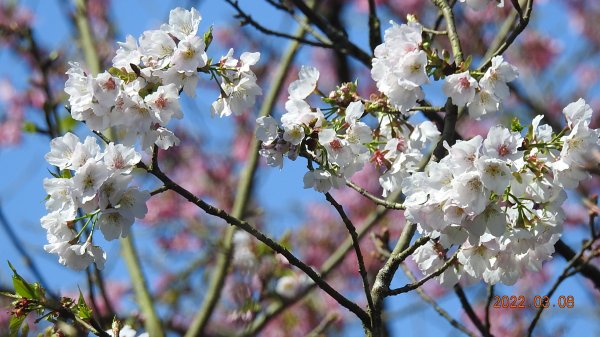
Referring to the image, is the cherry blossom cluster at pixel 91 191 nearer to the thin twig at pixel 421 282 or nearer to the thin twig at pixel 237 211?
the thin twig at pixel 421 282

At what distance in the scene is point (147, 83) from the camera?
159 centimetres

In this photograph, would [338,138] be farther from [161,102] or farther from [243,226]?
[161,102]

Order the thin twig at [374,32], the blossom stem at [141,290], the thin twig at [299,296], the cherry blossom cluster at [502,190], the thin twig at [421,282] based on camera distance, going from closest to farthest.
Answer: the cherry blossom cluster at [502,190]
the thin twig at [421,282]
the thin twig at [374,32]
the thin twig at [299,296]
the blossom stem at [141,290]

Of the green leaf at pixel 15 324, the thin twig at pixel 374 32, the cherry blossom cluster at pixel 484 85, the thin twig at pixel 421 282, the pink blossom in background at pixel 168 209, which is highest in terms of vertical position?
the pink blossom in background at pixel 168 209

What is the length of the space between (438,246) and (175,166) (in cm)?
563

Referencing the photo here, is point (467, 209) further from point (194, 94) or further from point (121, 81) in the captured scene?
point (121, 81)

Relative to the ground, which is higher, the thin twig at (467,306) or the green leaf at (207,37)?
the thin twig at (467,306)

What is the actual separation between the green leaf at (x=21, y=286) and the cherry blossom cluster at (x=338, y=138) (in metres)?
0.59

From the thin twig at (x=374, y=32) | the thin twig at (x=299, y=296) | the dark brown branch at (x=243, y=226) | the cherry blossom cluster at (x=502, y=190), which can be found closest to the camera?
the cherry blossom cluster at (x=502, y=190)

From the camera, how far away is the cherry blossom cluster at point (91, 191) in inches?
58.7

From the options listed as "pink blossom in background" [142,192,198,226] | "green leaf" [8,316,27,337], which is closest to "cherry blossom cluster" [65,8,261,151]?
"green leaf" [8,316,27,337]

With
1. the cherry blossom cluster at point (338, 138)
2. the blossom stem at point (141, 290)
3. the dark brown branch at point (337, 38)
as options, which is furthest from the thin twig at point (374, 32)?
the blossom stem at point (141, 290)

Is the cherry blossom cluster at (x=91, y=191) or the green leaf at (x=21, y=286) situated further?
the green leaf at (x=21, y=286)

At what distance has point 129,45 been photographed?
5.29 feet
